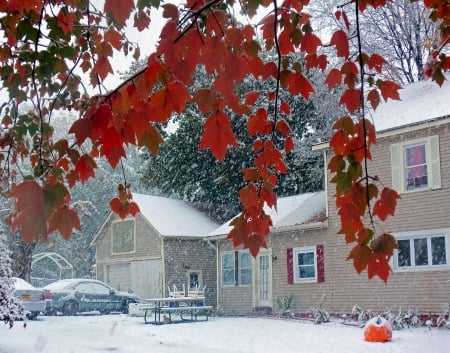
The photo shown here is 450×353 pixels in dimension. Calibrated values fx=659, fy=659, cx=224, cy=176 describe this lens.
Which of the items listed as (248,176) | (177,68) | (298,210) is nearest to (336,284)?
(298,210)

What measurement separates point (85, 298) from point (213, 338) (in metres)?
9.24

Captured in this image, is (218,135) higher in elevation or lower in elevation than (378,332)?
higher

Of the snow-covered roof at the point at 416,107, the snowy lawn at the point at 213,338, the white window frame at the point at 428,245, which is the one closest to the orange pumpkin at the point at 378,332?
the snowy lawn at the point at 213,338

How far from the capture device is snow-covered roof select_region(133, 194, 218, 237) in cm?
2409

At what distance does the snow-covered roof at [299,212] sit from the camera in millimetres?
19578

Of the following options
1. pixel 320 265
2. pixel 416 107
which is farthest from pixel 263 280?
pixel 416 107

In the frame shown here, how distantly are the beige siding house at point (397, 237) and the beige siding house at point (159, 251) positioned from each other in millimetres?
3937

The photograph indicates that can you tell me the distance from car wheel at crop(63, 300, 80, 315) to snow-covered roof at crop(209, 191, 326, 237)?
5.22m

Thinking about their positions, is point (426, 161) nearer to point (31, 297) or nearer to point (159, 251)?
point (159, 251)

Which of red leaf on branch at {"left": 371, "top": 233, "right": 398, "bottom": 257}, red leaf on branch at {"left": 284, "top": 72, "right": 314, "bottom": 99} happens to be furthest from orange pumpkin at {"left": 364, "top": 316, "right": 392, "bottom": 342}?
red leaf on branch at {"left": 371, "top": 233, "right": 398, "bottom": 257}

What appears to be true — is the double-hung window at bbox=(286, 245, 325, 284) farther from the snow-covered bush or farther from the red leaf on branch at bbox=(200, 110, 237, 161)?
the red leaf on branch at bbox=(200, 110, 237, 161)

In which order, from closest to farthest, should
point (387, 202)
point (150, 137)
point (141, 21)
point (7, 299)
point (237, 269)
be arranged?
point (150, 137) → point (387, 202) → point (141, 21) → point (7, 299) → point (237, 269)

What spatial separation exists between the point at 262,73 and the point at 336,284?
14354mm

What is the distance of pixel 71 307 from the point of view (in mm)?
22578
